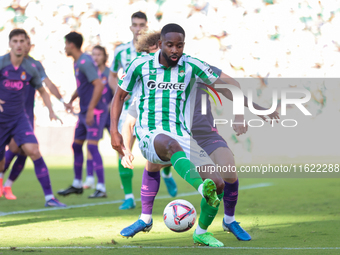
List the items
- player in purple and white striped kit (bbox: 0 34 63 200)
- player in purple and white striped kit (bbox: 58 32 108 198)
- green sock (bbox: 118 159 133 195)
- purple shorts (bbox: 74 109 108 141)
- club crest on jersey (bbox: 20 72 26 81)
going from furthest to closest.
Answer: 1. purple shorts (bbox: 74 109 108 141)
2. player in purple and white striped kit (bbox: 58 32 108 198)
3. player in purple and white striped kit (bbox: 0 34 63 200)
4. club crest on jersey (bbox: 20 72 26 81)
5. green sock (bbox: 118 159 133 195)

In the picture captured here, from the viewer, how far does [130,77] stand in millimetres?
4066

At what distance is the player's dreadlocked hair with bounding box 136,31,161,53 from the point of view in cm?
527

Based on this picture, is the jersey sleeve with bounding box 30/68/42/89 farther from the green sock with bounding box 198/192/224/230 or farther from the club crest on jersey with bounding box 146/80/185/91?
the green sock with bounding box 198/192/224/230

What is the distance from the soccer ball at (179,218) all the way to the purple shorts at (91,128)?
13.2ft

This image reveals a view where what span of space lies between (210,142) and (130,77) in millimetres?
874

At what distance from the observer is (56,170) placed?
Answer: 40.3 feet

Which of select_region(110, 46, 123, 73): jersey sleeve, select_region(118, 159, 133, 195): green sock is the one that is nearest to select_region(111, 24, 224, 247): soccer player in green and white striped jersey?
select_region(118, 159, 133, 195): green sock

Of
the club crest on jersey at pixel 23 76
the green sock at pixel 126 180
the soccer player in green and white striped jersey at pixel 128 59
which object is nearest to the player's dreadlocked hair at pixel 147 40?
the soccer player in green and white striped jersey at pixel 128 59

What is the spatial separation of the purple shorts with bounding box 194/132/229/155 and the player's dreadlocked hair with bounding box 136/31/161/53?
1388 mm

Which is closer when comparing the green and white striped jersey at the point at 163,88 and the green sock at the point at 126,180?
the green and white striped jersey at the point at 163,88

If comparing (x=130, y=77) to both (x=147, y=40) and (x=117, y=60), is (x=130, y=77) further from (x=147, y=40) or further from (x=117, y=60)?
(x=117, y=60)

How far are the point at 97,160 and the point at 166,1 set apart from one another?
37.5 feet

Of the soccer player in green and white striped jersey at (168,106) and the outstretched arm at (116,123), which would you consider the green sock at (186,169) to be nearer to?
the soccer player in green and white striped jersey at (168,106)

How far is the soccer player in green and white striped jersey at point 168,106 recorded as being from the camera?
3.73m
